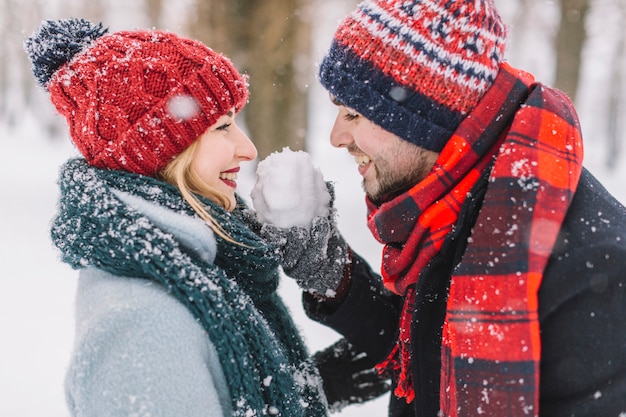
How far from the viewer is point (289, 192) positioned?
1.91 m

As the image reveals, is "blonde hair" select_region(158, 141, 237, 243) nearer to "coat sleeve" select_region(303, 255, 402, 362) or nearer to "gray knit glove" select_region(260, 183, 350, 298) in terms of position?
"gray knit glove" select_region(260, 183, 350, 298)

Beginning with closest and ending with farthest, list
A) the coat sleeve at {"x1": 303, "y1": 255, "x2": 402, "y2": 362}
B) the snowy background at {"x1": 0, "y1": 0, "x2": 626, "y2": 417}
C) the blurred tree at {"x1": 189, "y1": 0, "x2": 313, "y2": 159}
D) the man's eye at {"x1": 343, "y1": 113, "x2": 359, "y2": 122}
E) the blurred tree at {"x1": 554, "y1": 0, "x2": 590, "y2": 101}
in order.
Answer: the man's eye at {"x1": 343, "y1": 113, "x2": 359, "y2": 122}, the coat sleeve at {"x1": 303, "y1": 255, "x2": 402, "y2": 362}, the snowy background at {"x1": 0, "y1": 0, "x2": 626, "y2": 417}, the blurred tree at {"x1": 189, "y1": 0, "x2": 313, "y2": 159}, the blurred tree at {"x1": 554, "y1": 0, "x2": 590, "y2": 101}

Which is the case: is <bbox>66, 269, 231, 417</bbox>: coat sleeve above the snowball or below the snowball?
below

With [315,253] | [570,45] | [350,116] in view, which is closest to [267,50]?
[570,45]

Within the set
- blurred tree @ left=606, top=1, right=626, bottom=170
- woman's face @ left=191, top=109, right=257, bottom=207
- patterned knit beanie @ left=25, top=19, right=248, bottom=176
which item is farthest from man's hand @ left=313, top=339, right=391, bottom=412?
blurred tree @ left=606, top=1, right=626, bottom=170

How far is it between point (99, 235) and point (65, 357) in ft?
11.4

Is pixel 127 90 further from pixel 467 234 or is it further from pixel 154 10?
pixel 154 10

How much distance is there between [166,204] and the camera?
1528mm

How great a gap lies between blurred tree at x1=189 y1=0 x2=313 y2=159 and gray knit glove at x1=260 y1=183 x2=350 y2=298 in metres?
4.27

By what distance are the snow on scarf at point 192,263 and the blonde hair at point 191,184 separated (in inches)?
1.0

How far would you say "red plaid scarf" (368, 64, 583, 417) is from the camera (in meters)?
1.42

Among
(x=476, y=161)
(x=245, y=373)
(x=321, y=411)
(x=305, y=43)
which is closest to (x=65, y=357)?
(x=321, y=411)

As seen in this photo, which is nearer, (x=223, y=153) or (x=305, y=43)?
(x=223, y=153)

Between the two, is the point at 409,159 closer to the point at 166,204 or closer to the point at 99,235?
the point at 166,204
